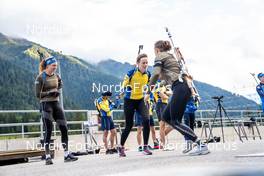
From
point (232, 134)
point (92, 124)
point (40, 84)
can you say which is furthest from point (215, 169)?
point (232, 134)

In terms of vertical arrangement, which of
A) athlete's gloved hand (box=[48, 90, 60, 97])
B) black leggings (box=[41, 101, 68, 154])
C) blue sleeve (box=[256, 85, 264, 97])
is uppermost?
blue sleeve (box=[256, 85, 264, 97])

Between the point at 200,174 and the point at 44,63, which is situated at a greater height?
the point at 44,63

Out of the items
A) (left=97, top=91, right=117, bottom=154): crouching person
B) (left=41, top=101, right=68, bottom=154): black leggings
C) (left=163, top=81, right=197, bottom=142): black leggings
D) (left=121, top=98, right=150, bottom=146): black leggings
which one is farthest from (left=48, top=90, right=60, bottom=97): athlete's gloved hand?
(left=97, top=91, right=117, bottom=154): crouching person

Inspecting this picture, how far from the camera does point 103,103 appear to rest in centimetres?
1005

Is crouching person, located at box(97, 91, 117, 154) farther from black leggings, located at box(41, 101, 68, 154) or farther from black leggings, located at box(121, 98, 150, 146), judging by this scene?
black leggings, located at box(41, 101, 68, 154)

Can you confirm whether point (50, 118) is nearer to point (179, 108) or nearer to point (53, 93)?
point (53, 93)

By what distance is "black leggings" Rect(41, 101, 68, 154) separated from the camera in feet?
19.9

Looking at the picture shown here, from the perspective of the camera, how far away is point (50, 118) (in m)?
6.10

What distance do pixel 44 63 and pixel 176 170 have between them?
5.54 metres

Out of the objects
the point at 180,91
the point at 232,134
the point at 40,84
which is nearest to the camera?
the point at 180,91

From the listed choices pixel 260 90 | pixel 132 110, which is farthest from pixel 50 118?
pixel 260 90

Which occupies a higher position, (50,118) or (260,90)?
(260,90)

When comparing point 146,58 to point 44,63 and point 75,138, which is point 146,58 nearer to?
point 44,63

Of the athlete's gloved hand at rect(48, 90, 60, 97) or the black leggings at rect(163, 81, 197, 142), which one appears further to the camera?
the athlete's gloved hand at rect(48, 90, 60, 97)
